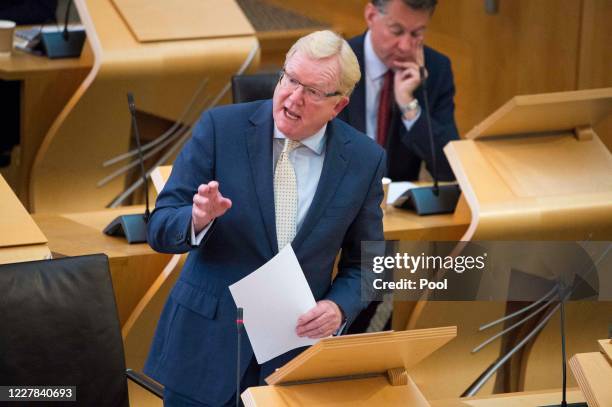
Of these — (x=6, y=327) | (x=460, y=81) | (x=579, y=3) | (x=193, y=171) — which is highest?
(x=193, y=171)

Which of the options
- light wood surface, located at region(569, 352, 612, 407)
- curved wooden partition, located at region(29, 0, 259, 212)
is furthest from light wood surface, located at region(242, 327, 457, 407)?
curved wooden partition, located at region(29, 0, 259, 212)

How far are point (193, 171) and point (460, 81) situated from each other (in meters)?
3.77

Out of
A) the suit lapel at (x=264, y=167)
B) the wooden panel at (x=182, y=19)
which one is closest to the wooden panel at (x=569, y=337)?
the suit lapel at (x=264, y=167)

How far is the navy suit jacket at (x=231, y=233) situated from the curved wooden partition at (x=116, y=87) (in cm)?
206

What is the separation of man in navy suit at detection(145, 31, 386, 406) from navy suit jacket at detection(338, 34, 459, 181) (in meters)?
1.36

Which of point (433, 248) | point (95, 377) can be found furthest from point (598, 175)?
point (95, 377)

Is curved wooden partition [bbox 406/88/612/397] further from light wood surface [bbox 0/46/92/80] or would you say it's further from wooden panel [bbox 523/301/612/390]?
light wood surface [bbox 0/46/92/80]

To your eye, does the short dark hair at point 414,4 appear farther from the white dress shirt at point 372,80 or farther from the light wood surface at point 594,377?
the light wood surface at point 594,377

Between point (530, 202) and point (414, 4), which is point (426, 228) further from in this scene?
point (414, 4)

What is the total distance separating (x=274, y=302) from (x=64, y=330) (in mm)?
491

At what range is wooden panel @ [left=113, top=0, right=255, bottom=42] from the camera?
4.71 meters

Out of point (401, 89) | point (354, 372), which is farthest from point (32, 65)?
point (354, 372)

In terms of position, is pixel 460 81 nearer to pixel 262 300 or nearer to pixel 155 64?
pixel 155 64

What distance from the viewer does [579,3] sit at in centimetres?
517
